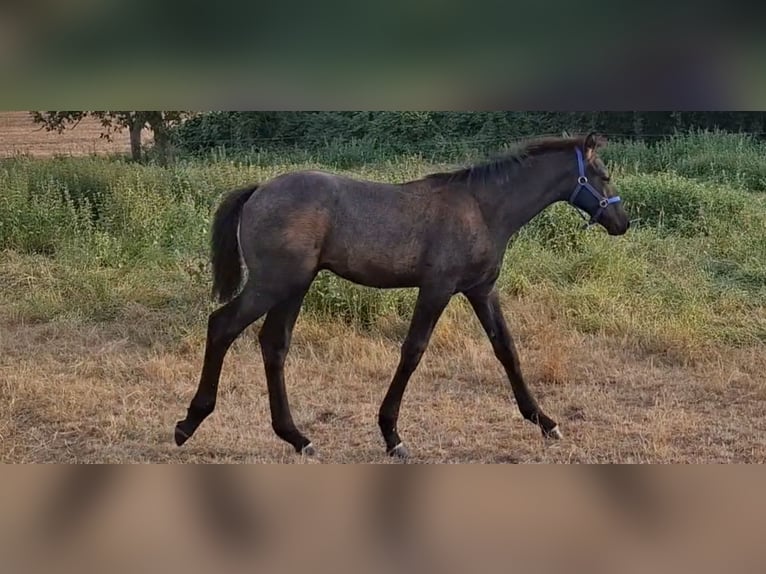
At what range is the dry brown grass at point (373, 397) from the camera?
376 centimetres

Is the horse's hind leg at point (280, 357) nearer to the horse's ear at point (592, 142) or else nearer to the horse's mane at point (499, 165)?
A: the horse's mane at point (499, 165)

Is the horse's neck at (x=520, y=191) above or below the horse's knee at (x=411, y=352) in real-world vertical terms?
above

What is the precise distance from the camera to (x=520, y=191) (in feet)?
10.9

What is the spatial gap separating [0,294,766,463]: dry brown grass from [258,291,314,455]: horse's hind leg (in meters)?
0.10

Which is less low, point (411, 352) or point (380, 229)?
point (380, 229)

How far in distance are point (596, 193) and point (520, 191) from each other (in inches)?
12.0

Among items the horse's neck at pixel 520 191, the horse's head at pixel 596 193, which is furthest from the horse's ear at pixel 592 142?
the horse's neck at pixel 520 191

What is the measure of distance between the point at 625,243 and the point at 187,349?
3828 mm

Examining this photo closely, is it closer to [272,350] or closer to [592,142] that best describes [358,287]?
[272,350]

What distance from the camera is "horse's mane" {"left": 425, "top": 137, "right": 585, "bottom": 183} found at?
3.31 metres

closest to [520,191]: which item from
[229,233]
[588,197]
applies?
[588,197]

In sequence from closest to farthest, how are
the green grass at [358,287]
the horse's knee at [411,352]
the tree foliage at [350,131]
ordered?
the horse's knee at [411,352] < the green grass at [358,287] < the tree foliage at [350,131]

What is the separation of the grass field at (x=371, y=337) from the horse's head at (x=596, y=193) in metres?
1.07
